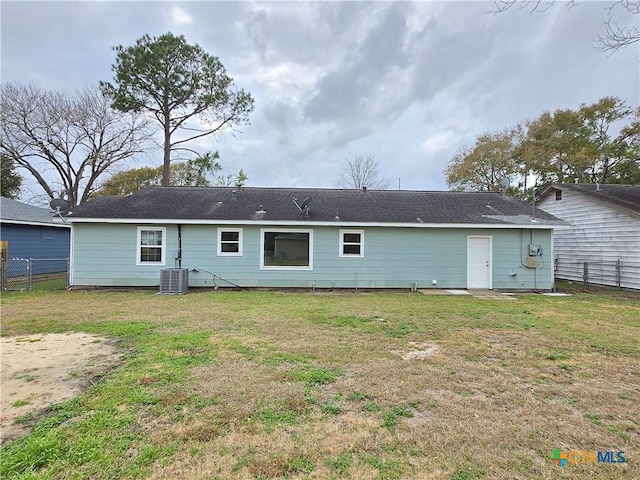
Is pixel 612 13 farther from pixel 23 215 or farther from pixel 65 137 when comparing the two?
pixel 65 137

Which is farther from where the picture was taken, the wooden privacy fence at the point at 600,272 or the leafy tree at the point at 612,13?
the wooden privacy fence at the point at 600,272

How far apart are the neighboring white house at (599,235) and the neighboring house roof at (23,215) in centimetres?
2154

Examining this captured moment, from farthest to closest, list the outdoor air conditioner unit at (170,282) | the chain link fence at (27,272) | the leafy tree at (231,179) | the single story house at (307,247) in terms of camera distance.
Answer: the leafy tree at (231,179)
the single story house at (307,247)
the chain link fence at (27,272)
the outdoor air conditioner unit at (170,282)

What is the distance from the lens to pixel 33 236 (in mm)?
14539

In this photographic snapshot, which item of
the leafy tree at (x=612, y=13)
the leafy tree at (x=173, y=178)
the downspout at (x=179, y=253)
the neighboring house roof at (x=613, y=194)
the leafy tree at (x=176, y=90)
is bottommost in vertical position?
the downspout at (x=179, y=253)

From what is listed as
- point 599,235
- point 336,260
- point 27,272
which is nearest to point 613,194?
point 599,235

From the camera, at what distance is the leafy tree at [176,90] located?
17.1 m

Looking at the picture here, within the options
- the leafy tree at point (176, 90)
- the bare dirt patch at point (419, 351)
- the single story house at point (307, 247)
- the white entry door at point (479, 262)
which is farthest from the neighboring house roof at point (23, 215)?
the white entry door at point (479, 262)

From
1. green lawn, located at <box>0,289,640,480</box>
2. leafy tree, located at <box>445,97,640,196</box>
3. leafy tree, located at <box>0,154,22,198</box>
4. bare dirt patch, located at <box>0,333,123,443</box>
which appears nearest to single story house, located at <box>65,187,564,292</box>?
green lawn, located at <box>0,289,640,480</box>

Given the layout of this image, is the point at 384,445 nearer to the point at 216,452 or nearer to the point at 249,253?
the point at 216,452

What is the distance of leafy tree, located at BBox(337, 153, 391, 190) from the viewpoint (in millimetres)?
28188

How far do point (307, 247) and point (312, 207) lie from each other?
160 centimetres

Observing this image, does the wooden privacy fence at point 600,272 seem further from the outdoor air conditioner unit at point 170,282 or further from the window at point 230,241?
the outdoor air conditioner unit at point 170,282

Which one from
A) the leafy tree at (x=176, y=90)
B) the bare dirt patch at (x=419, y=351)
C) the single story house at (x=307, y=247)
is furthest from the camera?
the leafy tree at (x=176, y=90)
